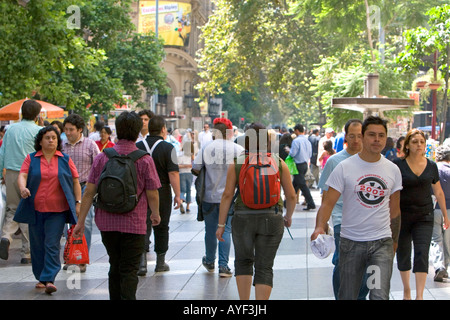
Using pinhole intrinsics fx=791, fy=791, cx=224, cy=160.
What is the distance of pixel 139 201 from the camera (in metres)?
6.36

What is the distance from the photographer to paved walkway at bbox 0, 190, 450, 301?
7742 millimetres

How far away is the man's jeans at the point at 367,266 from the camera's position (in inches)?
221

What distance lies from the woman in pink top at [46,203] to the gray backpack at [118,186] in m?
1.80

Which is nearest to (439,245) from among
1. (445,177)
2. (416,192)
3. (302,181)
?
(445,177)


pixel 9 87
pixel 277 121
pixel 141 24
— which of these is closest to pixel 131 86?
pixel 9 87

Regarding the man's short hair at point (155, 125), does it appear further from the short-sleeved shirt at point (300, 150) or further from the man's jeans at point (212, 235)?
the short-sleeved shirt at point (300, 150)

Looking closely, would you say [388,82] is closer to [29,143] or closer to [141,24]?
[29,143]

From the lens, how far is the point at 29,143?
31.2ft

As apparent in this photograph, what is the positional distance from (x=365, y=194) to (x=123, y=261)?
6.40 feet

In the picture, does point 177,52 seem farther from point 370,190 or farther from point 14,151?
point 370,190

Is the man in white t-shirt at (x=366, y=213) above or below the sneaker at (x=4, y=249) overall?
above

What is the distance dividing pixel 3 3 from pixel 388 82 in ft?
42.7

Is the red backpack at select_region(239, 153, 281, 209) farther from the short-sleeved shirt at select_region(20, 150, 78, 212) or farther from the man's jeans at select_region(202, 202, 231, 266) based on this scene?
the man's jeans at select_region(202, 202, 231, 266)

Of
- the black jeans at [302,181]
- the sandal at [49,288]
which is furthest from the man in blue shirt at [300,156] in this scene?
the sandal at [49,288]
